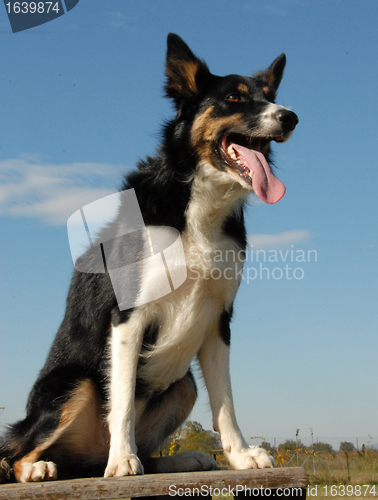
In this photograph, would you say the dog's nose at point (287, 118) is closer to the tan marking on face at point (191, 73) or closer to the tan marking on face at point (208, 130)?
the tan marking on face at point (208, 130)

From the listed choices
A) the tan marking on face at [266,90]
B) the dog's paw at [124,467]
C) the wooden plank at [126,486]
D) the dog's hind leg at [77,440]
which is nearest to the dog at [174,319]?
the dog's hind leg at [77,440]

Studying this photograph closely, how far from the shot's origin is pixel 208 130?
375 centimetres

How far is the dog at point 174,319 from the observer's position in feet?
11.1

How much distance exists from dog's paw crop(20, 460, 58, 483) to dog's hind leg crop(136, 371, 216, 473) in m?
0.76

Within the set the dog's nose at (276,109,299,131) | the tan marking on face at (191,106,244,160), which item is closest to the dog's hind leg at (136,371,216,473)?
the tan marking on face at (191,106,244,160)

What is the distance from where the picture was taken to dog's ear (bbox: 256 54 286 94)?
455cm

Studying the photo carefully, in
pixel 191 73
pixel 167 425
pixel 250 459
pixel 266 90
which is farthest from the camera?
pixel 266 90

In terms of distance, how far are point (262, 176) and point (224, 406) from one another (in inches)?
72.4

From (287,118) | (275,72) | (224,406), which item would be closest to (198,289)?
(224,406)

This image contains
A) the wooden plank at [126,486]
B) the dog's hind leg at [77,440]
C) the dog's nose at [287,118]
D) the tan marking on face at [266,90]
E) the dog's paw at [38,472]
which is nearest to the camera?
the wooden plank at [126,486]

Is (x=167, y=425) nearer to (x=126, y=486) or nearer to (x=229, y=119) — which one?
(x=126, y=486)

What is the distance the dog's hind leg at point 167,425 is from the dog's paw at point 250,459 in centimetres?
44

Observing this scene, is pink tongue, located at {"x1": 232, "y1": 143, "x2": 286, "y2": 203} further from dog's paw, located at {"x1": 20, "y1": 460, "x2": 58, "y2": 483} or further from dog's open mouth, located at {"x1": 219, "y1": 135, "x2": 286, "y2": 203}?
dog's paw, located at {"x1": 20, "y1": 460, "x2": 58, "y2": 483}

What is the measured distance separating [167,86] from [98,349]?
235 centimetres
